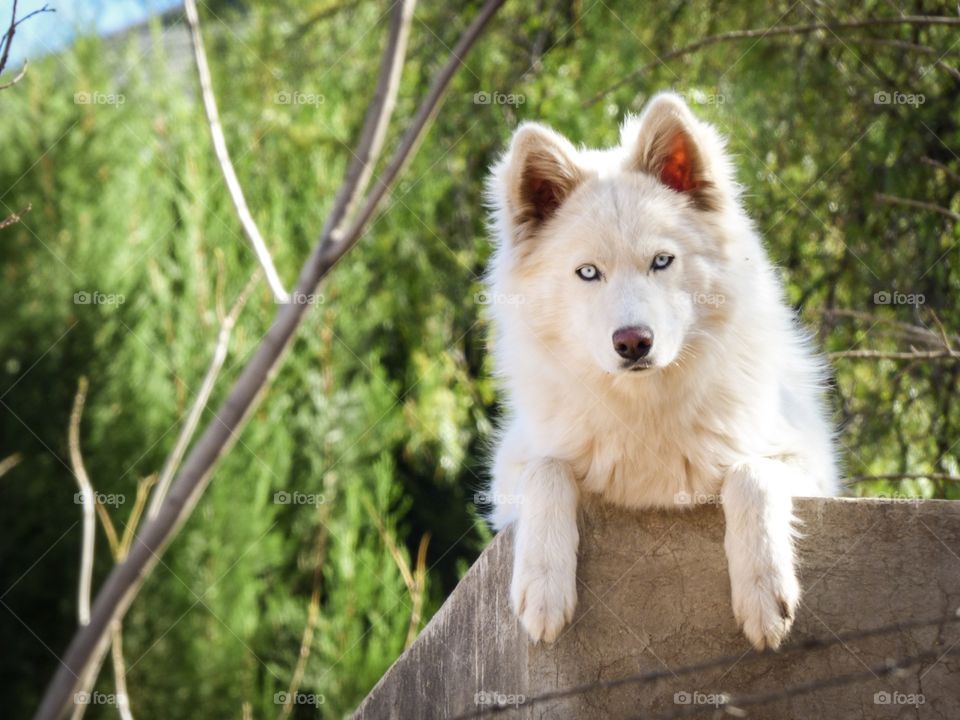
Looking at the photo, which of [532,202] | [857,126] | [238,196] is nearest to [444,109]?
[857,126]

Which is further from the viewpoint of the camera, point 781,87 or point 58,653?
point 58,653

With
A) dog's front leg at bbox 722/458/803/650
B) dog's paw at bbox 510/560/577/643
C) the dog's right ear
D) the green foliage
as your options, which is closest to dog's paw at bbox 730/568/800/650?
dog's front leg at bbox 722/458/803/650

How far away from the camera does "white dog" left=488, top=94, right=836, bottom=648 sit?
111 inches

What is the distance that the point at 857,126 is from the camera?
5.73 meters

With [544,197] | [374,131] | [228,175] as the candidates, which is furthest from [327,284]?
[374,131]

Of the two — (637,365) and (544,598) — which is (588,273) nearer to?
(637,365)

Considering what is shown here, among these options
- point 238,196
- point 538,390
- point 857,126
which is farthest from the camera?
point 857,126

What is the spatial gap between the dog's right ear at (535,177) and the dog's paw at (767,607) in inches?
55.2

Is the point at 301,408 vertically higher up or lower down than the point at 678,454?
lower down

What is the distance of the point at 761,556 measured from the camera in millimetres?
2676

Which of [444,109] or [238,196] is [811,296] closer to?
[444,109]

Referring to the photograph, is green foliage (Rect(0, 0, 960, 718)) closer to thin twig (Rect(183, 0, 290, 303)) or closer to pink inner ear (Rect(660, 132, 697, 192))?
pink inner ear (Rect(660, 132, 697, 192))

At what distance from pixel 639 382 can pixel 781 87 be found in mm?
3465

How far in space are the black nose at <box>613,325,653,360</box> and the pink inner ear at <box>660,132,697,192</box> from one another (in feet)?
2.38
